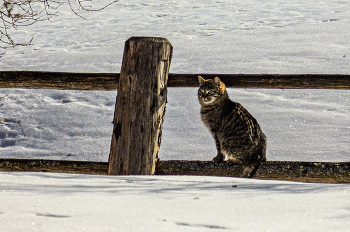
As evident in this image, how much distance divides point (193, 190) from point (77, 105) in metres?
7.55

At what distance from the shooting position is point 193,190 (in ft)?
6.95

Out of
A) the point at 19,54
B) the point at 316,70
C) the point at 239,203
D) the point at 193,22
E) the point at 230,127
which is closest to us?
the point at 239,203

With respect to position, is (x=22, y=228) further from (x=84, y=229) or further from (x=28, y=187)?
(x=28, y=187)

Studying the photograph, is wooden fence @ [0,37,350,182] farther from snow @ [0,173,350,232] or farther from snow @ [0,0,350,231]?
snow @ [0,173,350,232]

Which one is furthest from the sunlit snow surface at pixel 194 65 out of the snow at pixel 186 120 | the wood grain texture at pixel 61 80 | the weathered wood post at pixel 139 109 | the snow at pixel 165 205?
the snow at pixel 165 205

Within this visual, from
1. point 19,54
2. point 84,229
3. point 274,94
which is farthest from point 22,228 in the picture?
point 19,54

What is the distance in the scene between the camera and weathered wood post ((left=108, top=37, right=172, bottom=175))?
3211mm

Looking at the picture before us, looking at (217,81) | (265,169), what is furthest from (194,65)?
(265,169)

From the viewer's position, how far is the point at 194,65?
1133 cm

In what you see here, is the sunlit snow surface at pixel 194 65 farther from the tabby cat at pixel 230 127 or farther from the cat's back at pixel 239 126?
the cat's back at pixel 239 126

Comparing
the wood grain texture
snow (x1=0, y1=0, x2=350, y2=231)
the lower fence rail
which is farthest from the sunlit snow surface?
the lower fence rail

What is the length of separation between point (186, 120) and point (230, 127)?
4.66 m

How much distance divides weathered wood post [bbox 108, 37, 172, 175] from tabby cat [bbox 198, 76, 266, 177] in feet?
1.63

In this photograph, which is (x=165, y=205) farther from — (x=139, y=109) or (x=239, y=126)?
(x=239, y=126)
